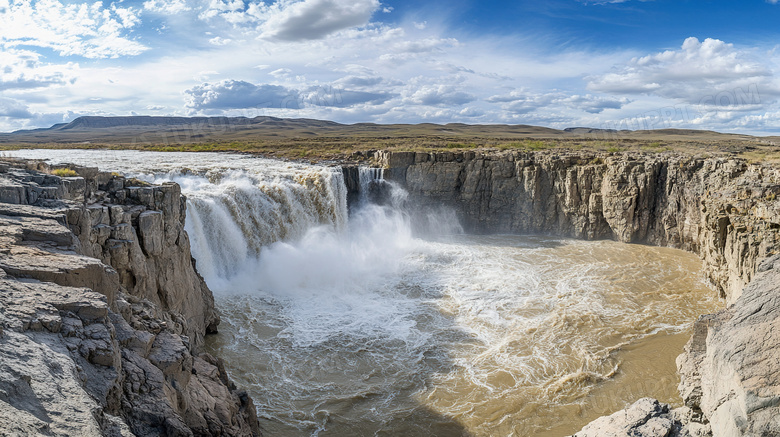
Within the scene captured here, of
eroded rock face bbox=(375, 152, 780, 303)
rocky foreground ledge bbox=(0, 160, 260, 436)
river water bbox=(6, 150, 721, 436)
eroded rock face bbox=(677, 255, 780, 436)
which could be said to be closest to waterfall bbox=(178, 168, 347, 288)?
river water bbox=(6, 150, 721, 436)

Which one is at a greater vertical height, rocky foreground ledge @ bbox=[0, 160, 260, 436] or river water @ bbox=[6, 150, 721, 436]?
rocky foreground ledge @ bbox=[0, 160, 260, 436]

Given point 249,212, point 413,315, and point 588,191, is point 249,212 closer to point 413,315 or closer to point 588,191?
point 413,315

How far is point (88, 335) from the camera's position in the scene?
17.4 ft

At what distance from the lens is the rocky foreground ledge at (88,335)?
4.08 meters

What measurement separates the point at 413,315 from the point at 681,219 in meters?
18.4

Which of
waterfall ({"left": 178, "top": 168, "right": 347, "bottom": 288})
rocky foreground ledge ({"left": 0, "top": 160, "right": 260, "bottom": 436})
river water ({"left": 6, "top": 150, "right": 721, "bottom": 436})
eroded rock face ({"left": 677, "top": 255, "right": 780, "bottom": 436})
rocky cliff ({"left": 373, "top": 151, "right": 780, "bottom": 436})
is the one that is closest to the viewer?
rocky foreground ledge ({"left": 0, "top": 160, "right": 260, "bottom": 436})

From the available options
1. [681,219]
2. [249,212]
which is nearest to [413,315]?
[249,212]

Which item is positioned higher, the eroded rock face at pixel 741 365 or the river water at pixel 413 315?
the eroded rock face at pixel 741 365

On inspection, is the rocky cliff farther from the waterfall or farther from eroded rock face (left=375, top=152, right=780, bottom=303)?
the waterfall

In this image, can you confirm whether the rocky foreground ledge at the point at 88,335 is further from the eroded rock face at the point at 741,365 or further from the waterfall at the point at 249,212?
the waterfall at the point at 249,212

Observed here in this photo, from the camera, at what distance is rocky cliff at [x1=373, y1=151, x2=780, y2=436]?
4781 mm

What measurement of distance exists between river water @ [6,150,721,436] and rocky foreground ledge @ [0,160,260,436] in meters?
4.00

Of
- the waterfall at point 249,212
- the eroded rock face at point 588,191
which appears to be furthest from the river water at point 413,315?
the eroded rock face at point 588,191

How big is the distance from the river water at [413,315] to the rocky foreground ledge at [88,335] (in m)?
4.00
